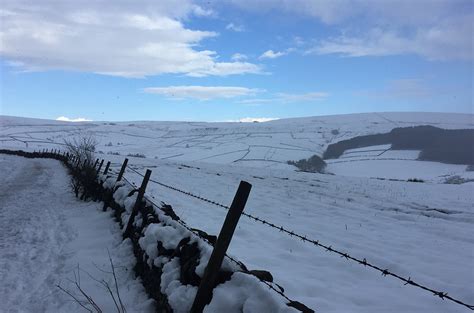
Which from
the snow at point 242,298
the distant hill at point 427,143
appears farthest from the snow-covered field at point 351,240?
the distant hill at point 427,143

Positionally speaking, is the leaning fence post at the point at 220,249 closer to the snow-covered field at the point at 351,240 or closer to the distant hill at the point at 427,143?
the snow-covered field at the point at 351,240

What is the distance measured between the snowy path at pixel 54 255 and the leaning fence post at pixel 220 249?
1.39 meters

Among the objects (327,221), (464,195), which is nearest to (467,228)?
(327,221)

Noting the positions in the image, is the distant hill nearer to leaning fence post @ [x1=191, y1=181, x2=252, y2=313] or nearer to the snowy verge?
the snowy verge

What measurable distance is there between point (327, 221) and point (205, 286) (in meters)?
8.43

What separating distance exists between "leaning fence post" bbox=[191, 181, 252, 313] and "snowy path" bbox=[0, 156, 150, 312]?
54.6 inches

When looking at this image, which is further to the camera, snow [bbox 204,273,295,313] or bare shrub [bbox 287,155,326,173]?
bare shrub [bbox 287,155,326,173]

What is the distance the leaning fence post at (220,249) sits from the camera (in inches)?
149

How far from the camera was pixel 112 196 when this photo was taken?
10.6 m

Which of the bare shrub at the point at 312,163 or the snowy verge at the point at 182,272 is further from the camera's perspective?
the bare shrub at the point at 312,163

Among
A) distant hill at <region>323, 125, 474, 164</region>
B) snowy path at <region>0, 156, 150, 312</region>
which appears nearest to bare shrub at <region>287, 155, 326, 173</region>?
distant hill at <region>323, 125, 474, 164</region>

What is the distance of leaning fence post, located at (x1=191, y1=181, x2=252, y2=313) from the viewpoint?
3.79 metres

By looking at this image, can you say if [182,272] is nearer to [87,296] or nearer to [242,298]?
[242,298]

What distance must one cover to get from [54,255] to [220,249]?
4248 mm
